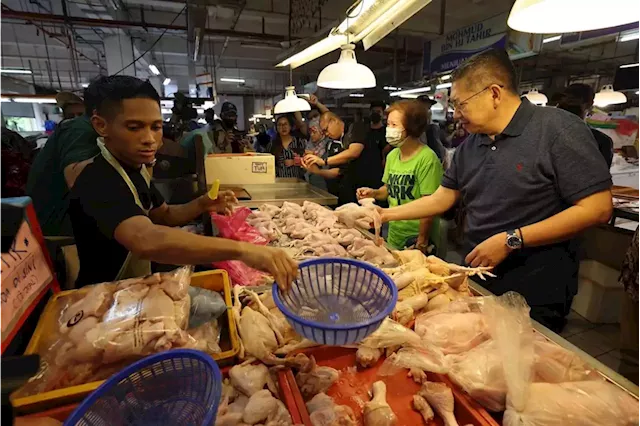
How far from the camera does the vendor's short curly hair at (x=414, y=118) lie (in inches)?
126

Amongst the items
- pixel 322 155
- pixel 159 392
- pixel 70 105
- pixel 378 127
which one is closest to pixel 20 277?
pixel 159 392

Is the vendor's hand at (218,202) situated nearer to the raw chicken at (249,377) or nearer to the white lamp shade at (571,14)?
the raw chicken at (249,377)

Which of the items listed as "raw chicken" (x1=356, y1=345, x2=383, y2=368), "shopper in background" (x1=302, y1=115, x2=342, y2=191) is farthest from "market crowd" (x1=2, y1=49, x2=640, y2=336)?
"shopper in background" (x1=302, y1=115, x2=342, y2=191)

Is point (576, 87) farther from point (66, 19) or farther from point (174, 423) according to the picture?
point (66, 19)

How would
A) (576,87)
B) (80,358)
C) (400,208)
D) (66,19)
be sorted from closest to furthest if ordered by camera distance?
1. (80,358)
2. (400,208)
3. (576,87)
4. (66,19)

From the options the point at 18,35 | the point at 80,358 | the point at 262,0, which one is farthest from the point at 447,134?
the point at 18,35

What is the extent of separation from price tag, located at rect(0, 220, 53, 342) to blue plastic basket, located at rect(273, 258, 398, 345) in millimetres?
740

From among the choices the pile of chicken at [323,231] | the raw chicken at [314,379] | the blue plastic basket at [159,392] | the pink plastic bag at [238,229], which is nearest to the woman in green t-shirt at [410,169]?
the pile of chicken at [323,231]

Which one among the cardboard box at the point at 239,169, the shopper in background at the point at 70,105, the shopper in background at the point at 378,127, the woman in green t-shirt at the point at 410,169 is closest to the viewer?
the woman in green t-shirt at the point at 410,169

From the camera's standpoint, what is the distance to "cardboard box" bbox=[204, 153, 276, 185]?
173 inches

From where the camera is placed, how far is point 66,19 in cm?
678

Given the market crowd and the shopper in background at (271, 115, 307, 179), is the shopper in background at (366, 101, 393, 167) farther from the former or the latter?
the market crowd

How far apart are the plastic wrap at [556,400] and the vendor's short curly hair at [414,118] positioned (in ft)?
7.71

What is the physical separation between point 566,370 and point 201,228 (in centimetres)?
363
